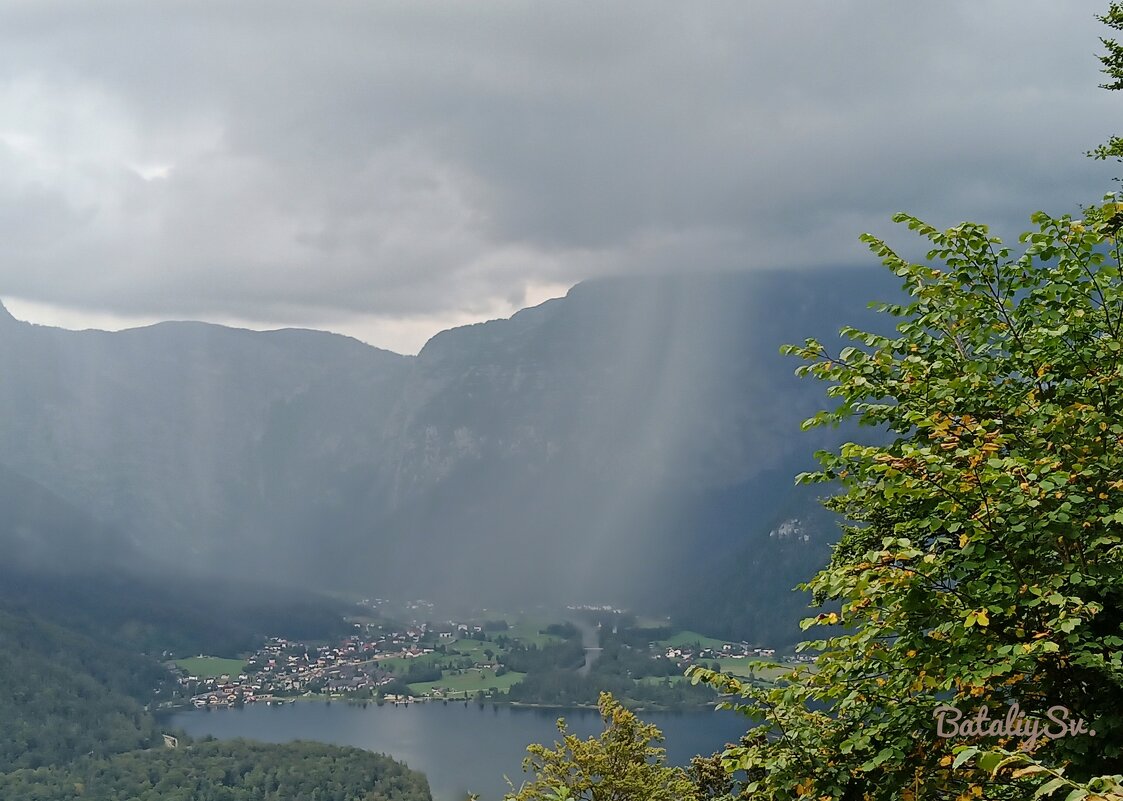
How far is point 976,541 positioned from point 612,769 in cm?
1590

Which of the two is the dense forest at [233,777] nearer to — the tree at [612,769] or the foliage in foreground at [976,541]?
the tree at [612,769]

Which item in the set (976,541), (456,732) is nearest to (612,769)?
(976,541)

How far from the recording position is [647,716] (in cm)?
17338

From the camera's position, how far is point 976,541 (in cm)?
697

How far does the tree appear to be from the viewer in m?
19.9

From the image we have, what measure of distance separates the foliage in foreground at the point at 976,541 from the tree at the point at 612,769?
11.0 metres

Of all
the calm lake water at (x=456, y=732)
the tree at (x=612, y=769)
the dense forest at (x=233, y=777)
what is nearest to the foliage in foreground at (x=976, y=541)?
the tree at (x=612, y=769)

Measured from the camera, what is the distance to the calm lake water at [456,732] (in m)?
125

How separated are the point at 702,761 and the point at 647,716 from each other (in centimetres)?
15637

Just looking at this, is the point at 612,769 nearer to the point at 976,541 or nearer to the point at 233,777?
the point at 976,541

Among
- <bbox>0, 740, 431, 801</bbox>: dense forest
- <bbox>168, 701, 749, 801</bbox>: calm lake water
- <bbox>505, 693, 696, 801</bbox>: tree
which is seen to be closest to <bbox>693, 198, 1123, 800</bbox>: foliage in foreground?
<bbox>505, 693, 696, 801</bbox>: tree

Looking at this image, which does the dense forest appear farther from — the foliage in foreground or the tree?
the foliage in foreground

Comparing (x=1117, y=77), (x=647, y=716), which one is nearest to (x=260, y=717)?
(x=647, y=716)

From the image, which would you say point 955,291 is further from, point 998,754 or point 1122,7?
point 1122,7
